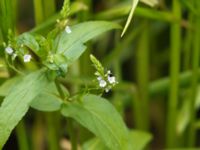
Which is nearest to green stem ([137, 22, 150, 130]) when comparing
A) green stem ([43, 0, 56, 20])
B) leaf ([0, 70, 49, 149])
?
green stem ([43, 0, 56, 20])

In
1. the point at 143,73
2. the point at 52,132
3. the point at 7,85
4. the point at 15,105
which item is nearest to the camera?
the point at 15,105

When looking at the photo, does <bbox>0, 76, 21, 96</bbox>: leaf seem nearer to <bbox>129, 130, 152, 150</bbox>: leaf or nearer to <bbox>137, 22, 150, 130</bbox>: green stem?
<bbox>129, 130, 152, 150</bbox>: leaf

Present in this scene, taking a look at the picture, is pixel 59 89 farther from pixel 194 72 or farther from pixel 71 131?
pixel 194 72

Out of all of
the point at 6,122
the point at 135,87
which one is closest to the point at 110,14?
the point at 135,87

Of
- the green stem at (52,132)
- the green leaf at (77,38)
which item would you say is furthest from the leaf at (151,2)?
the green stem at (52,132)

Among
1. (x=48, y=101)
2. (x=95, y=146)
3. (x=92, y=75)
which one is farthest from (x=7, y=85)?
(x=92, y=75)

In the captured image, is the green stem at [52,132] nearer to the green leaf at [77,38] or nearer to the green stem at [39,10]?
the green stem at [39,10]
